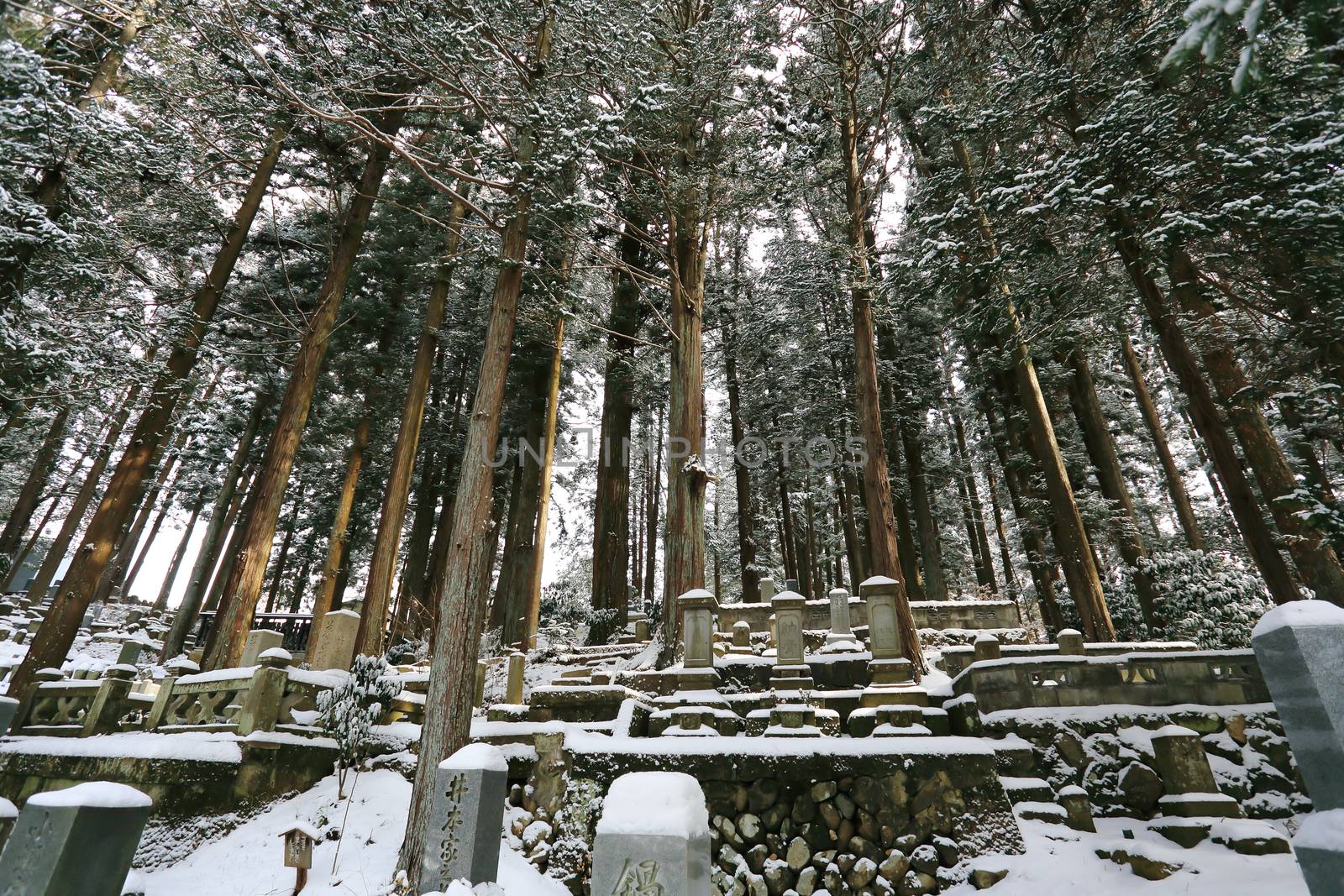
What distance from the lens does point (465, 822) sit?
12.7 feet

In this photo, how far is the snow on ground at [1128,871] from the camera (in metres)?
4.25

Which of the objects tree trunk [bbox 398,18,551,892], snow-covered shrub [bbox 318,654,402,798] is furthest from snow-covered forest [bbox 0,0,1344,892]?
snow-covered shrub [bbox 318,654,402,798]

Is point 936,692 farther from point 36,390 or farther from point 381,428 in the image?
point 381,428

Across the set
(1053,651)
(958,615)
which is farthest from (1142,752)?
(958,615)

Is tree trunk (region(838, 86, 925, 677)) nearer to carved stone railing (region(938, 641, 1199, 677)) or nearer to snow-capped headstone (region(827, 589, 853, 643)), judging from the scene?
carved stone railing (region(938, 641, 1199, 677))

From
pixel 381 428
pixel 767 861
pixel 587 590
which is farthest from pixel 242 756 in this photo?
pixel 587 590

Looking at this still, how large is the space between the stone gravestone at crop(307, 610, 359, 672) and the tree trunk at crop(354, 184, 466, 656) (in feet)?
0.69

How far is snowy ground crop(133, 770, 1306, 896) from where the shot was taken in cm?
440

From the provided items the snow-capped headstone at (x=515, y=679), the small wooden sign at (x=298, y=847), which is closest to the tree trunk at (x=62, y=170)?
the snow-capped headstone at (x=515, y=679)

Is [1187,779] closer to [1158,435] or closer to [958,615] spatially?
[958,615]

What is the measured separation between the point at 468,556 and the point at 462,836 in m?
2.77

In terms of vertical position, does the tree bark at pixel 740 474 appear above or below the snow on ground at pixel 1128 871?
above

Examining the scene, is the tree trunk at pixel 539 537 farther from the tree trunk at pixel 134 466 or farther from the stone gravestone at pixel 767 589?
the tree trunk at pixel 134 466

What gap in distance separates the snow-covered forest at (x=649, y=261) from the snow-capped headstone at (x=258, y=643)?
323mm
